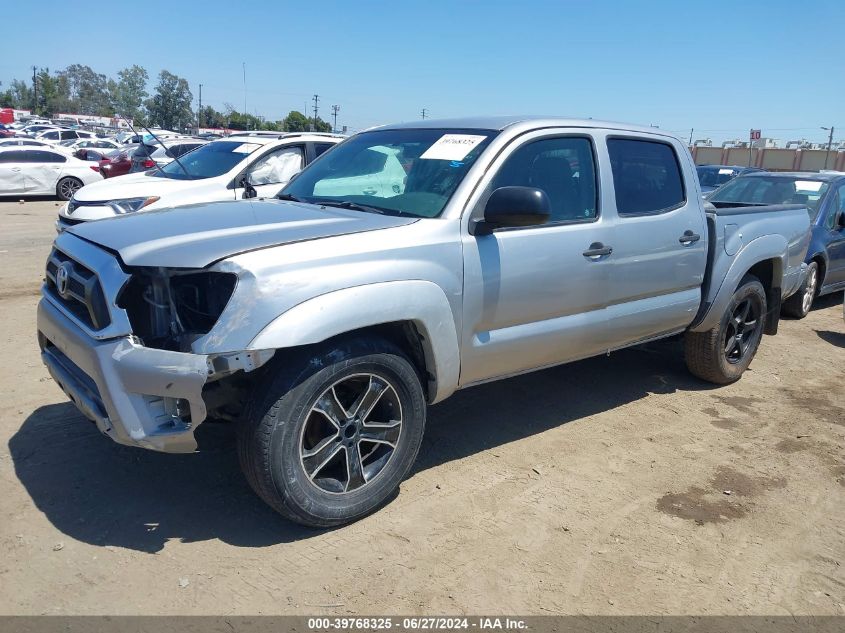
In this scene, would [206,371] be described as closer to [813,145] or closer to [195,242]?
[195,242]

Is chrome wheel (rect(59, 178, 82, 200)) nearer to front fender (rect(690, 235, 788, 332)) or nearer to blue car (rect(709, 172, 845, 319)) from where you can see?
blue car (rect(709, 172, 845, 319))

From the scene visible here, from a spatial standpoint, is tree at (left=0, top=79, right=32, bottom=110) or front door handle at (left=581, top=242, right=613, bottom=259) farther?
tree at (left=0, top=79, right=32, bottom=110)

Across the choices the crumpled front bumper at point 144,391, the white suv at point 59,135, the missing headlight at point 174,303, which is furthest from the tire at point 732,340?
the white suv at point 59,135

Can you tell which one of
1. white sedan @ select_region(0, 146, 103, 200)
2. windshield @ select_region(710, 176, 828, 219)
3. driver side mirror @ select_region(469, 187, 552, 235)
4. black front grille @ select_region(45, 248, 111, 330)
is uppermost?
driver side mirror @ select_region(469, 187, 552, 235)

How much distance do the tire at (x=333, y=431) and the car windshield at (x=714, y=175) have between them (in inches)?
608

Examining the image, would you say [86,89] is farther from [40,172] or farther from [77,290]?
[77,290]

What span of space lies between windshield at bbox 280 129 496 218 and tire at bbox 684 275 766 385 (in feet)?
8.89

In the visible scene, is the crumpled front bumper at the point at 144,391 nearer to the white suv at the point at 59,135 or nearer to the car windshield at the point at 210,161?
the car windshield at the point at 210,161

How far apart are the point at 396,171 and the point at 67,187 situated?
1704cm

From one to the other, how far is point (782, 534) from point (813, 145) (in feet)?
206

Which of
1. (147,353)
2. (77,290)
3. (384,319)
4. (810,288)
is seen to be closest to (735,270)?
(384,319)

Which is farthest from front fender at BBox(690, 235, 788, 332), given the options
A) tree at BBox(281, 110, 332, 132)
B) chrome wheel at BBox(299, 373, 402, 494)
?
tree at BBox(281, 110, 332, 132)

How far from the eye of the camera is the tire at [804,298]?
836 cm

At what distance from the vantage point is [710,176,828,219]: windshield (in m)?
8.65
